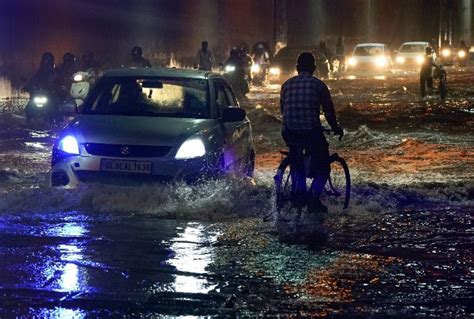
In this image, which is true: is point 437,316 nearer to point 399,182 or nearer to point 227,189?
point 227,189

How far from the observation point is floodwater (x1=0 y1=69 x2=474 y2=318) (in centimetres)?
592

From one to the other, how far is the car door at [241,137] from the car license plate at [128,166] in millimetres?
1663

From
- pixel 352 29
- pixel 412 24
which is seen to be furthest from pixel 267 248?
pixel 412 24

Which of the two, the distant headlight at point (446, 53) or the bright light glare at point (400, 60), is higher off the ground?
the distant headlight at point (446, 53)

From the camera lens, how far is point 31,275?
6656 mm

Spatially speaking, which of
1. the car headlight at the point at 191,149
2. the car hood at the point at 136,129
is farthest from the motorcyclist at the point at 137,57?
the car headlight at the point at 191,149

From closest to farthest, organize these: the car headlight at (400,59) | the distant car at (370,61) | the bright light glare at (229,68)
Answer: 1. the bright light glare at (229,68)
2. the distant car at (370,61)
3. the car headlight at (400,59)

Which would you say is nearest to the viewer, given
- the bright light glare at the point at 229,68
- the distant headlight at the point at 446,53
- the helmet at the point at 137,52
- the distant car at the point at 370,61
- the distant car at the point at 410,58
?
the helmet at the point at 137,52

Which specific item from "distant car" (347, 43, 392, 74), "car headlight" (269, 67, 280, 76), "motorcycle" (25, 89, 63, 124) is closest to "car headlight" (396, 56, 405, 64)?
"distant car" (347, 43, 392, 74)

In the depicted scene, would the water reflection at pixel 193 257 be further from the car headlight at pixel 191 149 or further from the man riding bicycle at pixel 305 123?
the man riding bicycle at pixel 305 123

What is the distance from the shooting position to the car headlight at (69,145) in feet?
30.4

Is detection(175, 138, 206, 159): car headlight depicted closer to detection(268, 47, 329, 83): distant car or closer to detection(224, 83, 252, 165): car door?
detection(224, 83, 252, 165): car door

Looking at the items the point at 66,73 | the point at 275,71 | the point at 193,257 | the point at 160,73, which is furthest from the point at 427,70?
the point at 193,257

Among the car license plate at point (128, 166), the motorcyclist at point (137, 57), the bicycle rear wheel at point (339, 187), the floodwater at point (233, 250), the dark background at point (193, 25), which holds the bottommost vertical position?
the floodwater at point (233, 250)
